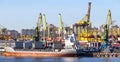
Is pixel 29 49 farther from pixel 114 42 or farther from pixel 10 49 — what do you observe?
pixel 114 42

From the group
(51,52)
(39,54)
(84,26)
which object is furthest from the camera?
(84,26)

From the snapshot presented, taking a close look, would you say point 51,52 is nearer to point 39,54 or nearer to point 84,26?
point 39,54

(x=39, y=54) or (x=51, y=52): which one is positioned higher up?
(x=51, y=52)

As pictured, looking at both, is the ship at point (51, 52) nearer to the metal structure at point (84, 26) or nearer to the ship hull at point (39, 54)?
the ship hull at point (39, 54)

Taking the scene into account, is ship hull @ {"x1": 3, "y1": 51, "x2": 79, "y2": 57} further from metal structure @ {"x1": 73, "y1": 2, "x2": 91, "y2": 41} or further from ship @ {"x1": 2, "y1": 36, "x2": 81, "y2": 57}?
metal structure @ {"x1": 73, "y1": 2, "x2": 91, "y2": 41}

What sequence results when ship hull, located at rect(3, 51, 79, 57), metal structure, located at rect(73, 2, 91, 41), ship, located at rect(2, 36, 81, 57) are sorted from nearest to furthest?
ship hull, located at rect(3, 51, 79, 57)
ship, located at rect(2, 36, 81, 57)
metal structure, located at rect(73, 2, 91, 41)

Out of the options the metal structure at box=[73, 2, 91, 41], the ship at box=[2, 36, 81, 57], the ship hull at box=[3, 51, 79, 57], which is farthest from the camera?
the metal structure at box=[73, 2, 91, 41]

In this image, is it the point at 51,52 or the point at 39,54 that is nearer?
the point at 39,54

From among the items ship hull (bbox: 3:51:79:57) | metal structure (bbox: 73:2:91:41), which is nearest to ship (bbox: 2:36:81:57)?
ship hull (bbox: 3:51:79:57)

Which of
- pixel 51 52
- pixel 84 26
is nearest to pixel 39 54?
pixel 51 52

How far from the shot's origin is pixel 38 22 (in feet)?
521

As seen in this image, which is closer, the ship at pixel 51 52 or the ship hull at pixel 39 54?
the ship hull at pixel 39 54

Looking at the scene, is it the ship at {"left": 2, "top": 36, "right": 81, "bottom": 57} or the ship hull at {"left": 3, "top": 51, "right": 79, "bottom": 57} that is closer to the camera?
the ship hull at {"left": 3, "top": 51, "right": 79, "bottom": 57}

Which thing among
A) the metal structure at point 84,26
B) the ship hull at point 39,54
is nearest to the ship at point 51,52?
the ship hull at point 39,54
